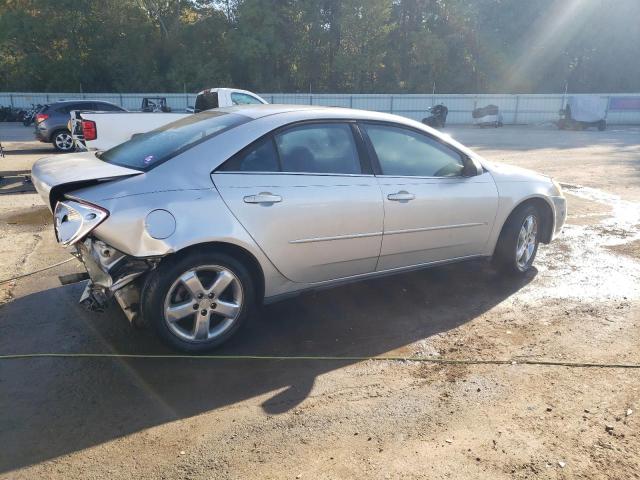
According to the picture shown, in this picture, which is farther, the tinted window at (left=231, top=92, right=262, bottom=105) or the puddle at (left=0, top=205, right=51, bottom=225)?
the tinted window at (left=231, top=92, right=262, bottom=105)

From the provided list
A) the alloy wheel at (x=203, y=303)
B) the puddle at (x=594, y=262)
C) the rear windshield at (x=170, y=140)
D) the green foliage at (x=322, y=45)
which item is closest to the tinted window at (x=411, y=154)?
the rear windshield at (x=170, y=140)

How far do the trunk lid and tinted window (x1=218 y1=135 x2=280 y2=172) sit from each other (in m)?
0.62

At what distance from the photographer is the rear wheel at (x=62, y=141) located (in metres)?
14.0

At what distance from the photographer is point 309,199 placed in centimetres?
369

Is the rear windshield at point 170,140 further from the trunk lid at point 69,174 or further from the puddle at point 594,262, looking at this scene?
the puddle at point 594,262

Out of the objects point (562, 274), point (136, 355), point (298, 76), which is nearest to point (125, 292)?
point (136, 355)

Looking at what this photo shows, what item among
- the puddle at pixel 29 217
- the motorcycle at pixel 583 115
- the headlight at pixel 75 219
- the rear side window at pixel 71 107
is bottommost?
the puddle at pixel 29 217

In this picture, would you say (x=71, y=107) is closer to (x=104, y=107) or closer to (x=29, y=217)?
(x=104, y=107)

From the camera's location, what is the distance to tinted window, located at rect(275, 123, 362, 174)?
376cm

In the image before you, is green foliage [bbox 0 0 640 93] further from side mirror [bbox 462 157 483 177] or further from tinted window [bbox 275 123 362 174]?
tinted window [bbox 275 123 362 174]

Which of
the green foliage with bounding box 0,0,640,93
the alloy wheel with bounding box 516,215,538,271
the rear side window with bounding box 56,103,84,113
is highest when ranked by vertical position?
the green foliage with bounding box 0,0,640,93

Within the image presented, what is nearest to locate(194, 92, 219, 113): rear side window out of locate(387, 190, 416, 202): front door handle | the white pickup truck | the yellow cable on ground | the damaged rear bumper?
the white pickup truck

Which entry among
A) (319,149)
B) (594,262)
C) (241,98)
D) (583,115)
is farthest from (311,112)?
(583,115)

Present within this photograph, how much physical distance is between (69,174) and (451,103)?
32.2 metres
